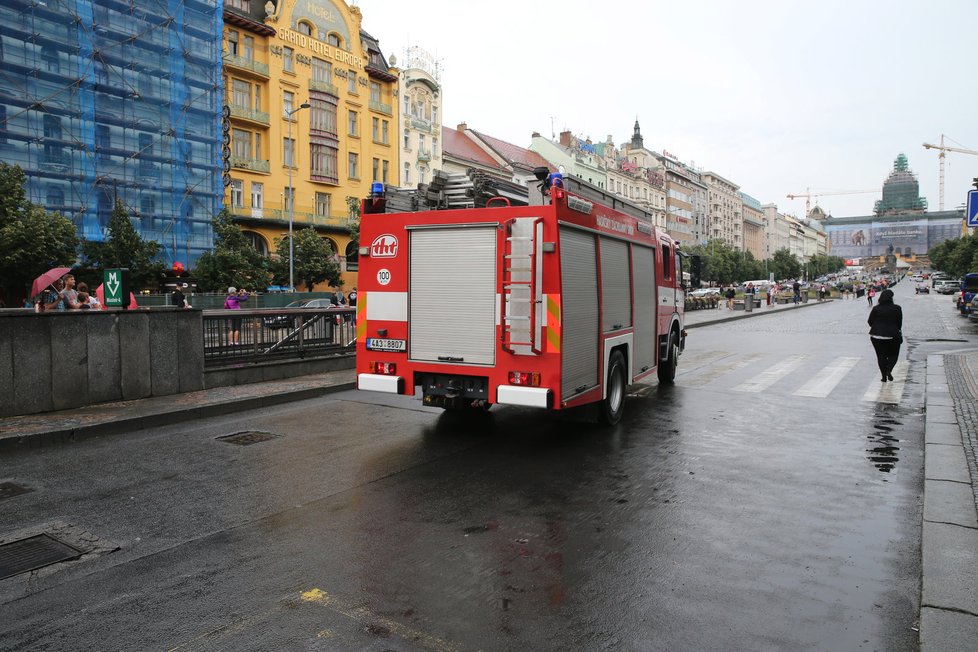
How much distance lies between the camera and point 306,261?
140ft

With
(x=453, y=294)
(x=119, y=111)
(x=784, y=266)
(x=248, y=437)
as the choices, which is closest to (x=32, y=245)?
(x=119, y=111)

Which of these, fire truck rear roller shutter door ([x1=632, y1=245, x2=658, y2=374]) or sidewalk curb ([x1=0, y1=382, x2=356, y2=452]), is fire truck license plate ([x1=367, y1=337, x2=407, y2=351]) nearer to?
sidewalk curb ([x1=0, y1=382, x2=356, y2=452])

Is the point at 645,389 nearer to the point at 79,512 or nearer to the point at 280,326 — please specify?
the point at 280,326

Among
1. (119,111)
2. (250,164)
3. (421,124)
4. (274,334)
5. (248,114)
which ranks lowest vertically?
(274,334)

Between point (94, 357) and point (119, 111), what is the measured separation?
32.3 metres

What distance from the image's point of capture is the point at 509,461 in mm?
7230

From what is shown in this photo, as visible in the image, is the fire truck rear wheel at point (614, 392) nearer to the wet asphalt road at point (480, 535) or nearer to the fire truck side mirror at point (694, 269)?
the wet asphalt road at point (480, 535)

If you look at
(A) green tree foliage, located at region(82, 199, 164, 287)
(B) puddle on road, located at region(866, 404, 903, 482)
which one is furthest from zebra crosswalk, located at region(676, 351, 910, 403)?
(A) green tree foliage, located at region(82, 199, 164, 287)

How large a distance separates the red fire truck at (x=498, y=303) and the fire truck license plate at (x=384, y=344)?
1 centimetres

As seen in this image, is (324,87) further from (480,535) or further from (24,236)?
(480,535)

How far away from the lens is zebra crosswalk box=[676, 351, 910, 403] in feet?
39.6

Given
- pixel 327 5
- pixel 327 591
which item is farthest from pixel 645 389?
pixel 327 5

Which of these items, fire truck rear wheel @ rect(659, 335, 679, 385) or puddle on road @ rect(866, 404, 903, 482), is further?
fire truck rear wheel @ rect(659, 335, 679, 385)

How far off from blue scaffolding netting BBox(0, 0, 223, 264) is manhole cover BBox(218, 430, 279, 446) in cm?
3215
